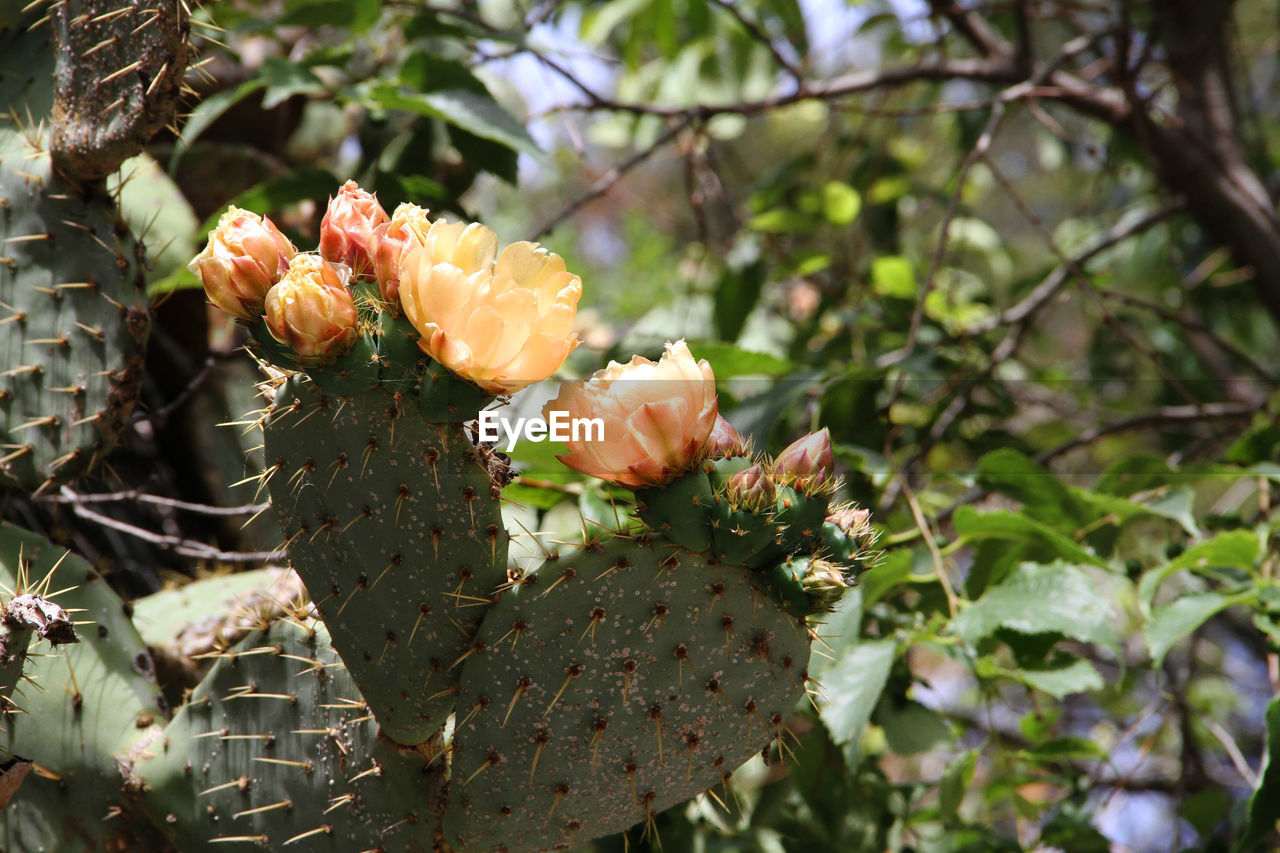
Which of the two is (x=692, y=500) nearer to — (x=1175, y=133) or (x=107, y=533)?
(x=107, y=533)

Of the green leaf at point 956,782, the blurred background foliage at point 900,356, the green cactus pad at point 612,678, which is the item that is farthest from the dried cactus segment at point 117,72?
the green leaf at point 956,782

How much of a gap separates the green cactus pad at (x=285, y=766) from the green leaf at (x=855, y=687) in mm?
408

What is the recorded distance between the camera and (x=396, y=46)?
162 centimetres

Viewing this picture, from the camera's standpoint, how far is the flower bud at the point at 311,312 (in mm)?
549

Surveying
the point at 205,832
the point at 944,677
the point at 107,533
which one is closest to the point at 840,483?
the point at 205,832

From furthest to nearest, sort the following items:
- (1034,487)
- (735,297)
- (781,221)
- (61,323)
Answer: (781,221)
(735,297)
(1034,487)
(61,323)

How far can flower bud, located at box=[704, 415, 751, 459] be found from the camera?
0.63 metres

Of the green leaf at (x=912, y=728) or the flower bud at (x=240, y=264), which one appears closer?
the flower bud at (x=240, y=264)

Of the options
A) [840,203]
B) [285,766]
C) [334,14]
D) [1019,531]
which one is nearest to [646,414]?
[285,766]

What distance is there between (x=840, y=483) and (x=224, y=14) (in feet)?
4.35

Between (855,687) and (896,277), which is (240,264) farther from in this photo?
(896,277)

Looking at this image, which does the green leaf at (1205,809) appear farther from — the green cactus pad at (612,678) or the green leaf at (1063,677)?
the green cactus pad at (612,678)

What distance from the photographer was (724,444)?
64 cm

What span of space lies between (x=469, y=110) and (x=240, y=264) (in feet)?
1.99
